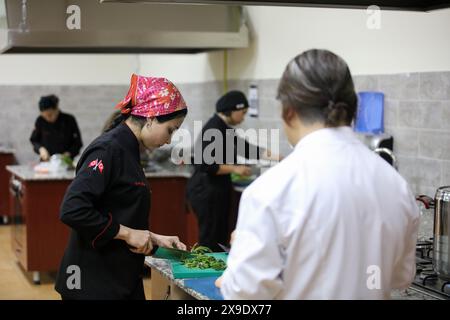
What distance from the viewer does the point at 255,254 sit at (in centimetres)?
157

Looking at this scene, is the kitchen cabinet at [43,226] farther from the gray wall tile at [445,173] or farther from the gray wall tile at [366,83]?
the gray wall tile at [445,173]

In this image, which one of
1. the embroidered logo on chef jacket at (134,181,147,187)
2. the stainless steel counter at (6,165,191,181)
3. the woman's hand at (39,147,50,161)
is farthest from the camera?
the woman's hand at (39,147,50,161)

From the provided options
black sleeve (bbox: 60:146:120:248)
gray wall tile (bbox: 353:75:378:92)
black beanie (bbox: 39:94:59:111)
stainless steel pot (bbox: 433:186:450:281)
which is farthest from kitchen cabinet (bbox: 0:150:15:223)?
stainless steel pot (bbox: 433:186:450:281)

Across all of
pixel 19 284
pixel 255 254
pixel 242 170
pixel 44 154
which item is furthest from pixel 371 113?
pixel 44 154

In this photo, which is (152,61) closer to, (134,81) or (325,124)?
(134,81)

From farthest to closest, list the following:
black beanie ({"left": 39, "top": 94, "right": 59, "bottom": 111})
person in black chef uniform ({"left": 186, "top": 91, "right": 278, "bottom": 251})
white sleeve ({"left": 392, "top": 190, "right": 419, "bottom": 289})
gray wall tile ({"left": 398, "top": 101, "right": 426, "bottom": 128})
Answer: black beanie ({"left": 39, "top": 94, "right": 59, "bottom": 111}), person in black chef uniform ({"left": 186, "top": 91, "right": 278, "bottom": 251}), gray wall tile ({"left": 398, "top": 101, "right": 426, "bottom": 128}), white sleeve ({"left": 392, "top": 190, "right": 419, "bottom": 289})

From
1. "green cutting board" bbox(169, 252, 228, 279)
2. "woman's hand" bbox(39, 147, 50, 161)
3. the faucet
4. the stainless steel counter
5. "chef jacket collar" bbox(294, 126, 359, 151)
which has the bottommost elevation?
the stainless steel counter

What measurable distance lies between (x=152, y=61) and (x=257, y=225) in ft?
24.6

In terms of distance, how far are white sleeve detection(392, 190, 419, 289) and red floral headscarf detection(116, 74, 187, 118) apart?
1.13 metres

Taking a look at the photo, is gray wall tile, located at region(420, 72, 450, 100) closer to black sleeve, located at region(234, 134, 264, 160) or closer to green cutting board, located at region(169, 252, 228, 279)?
black sleeve, located at region(234, 134, 264, 160)

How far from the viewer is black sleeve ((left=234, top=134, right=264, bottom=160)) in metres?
5.77

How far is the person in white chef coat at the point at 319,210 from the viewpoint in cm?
158

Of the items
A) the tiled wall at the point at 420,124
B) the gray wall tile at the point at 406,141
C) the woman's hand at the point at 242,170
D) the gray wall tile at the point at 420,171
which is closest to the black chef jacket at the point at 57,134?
the woman's hand at the point at 242,170
